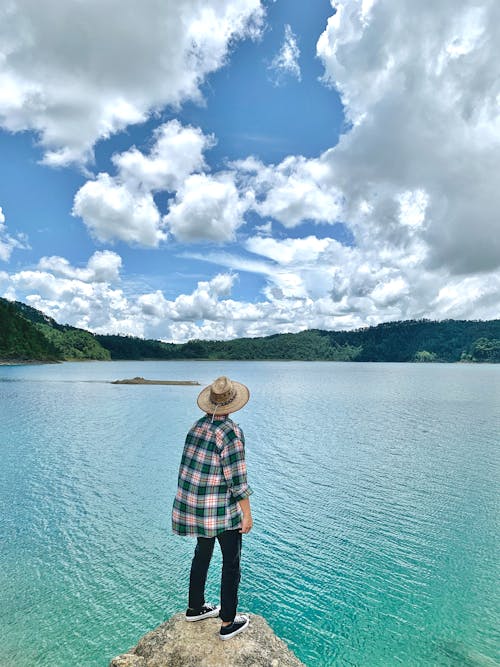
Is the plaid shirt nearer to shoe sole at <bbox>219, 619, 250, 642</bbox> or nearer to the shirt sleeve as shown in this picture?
the shirt sleeve

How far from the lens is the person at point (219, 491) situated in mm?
5500

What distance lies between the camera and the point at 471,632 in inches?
318

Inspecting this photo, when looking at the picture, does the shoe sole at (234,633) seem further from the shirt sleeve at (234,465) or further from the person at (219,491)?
the shirt sleeve at (234,465)

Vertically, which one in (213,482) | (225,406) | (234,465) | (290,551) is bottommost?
(290,551)

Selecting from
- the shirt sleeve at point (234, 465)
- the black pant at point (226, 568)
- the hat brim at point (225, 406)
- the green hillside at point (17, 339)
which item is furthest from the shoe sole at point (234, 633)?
the green hillside at point (17, 339)

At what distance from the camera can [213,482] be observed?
553cm

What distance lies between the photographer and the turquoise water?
783cm

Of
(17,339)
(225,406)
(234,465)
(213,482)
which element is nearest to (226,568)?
(213,482)

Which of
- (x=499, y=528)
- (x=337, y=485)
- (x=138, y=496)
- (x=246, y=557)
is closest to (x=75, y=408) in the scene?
(x=138, y=496)

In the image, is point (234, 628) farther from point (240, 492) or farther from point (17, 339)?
point (17, 339)

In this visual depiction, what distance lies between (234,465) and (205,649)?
2.60 m

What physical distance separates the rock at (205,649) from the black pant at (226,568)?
363 mm

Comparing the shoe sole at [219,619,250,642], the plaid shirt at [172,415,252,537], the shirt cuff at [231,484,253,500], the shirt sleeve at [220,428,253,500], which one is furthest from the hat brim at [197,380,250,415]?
the shoe sole at [219,619,250,642]

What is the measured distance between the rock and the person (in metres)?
0.21
